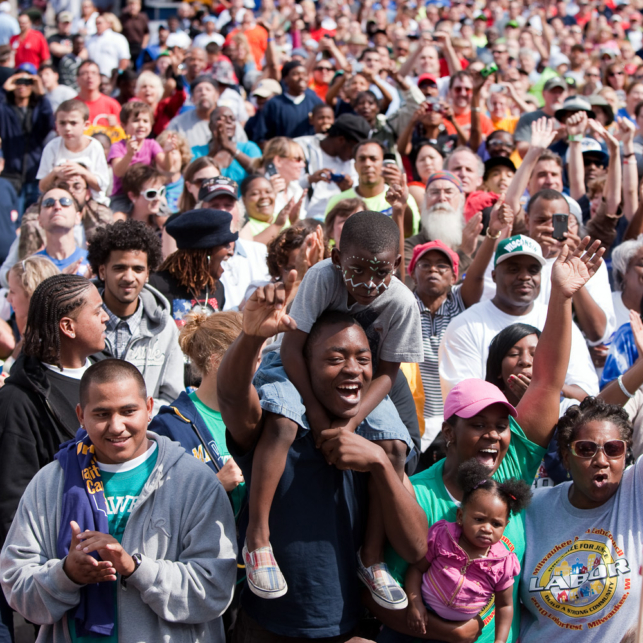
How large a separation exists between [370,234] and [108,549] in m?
1.43

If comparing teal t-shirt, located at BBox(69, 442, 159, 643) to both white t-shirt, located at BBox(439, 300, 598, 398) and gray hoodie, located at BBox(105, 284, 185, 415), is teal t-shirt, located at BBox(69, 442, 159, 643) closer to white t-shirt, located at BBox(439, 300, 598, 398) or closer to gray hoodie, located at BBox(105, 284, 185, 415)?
gray hoodie, located at BBox(105, 284, 185, 415)

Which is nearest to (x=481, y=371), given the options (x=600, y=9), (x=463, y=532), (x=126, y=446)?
(x=463, y=532)

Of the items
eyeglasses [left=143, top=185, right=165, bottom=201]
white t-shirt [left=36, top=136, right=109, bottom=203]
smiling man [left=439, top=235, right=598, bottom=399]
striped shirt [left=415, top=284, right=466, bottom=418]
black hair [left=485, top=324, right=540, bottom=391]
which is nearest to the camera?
black hair [left=485, top=324, right=540, bottom=391]

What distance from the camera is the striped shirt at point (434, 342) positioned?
188 inches

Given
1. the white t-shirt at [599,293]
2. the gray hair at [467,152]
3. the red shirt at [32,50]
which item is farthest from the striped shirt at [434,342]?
the red shirt at [32,50]

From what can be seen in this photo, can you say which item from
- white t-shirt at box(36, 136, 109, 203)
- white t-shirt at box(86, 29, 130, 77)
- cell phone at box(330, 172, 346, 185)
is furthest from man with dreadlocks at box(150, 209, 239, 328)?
white t-shirt at box(86, 29, 130, 77)

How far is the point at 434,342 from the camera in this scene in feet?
16.3

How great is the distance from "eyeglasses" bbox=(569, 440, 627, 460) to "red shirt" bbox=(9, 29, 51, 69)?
11.7 m

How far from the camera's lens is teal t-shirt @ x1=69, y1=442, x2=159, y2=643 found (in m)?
2.84

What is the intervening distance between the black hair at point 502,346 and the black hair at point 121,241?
1.96 meters

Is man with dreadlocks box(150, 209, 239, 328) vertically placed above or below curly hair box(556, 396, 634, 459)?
above

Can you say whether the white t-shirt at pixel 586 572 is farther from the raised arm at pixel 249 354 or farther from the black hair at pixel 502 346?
the raised arm at pixel 249 354

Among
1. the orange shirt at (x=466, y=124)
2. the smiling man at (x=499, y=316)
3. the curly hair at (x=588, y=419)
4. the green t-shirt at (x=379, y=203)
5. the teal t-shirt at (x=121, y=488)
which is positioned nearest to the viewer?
the teal t-shirt at (x=121, y=488)

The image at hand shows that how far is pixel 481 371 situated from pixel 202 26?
12362mm
